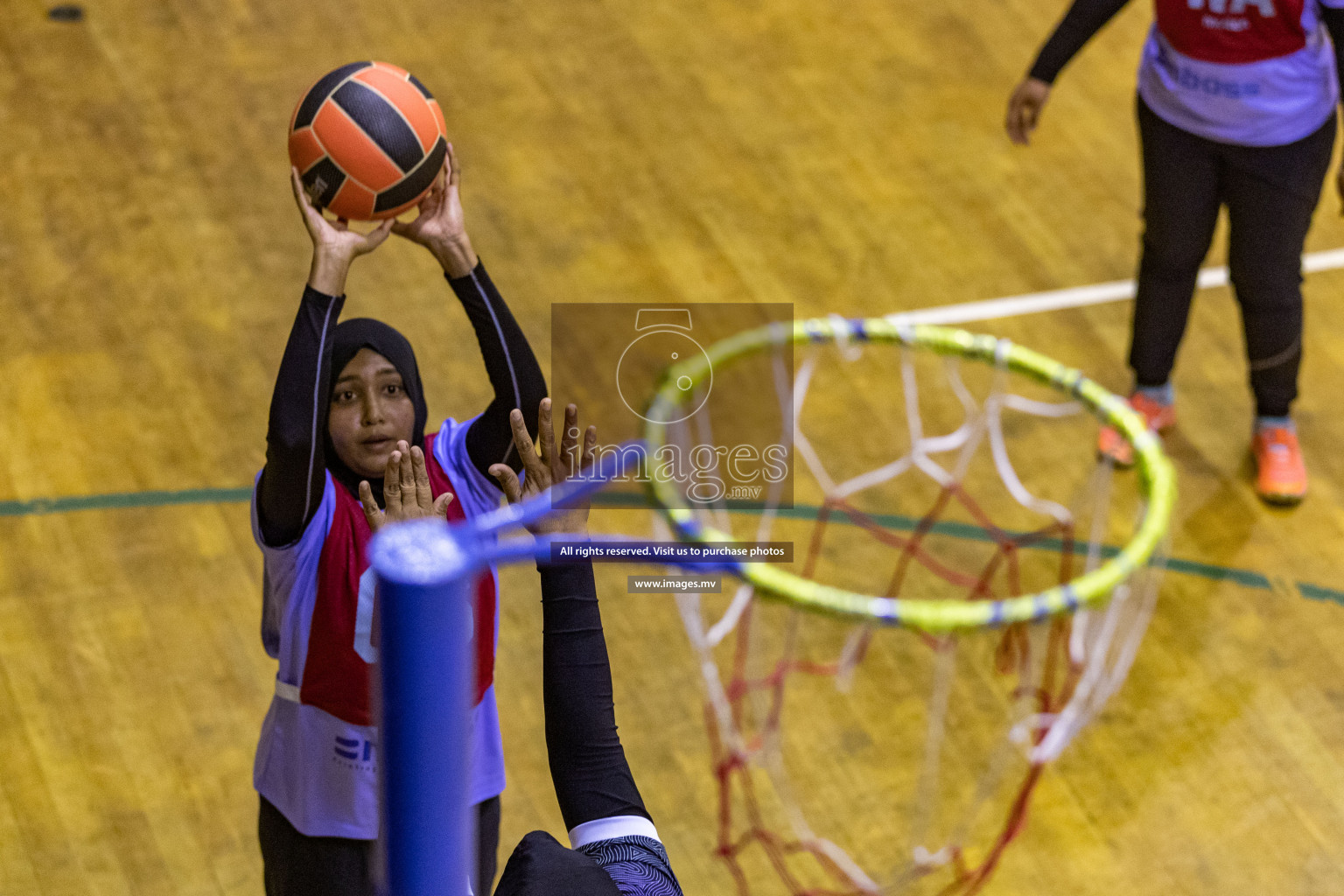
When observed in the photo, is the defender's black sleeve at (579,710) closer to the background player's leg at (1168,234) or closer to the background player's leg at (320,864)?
the background player's leg at (320,864)

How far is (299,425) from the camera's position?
2.37 metres

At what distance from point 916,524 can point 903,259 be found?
1187 mm

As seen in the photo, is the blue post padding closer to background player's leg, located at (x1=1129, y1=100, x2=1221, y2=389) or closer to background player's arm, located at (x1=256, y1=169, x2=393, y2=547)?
background player's arm, located at (x1=256, y1=169, x2=393, y2=547)

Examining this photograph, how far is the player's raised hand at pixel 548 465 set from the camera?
2193 mm

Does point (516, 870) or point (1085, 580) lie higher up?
point (516, 870)

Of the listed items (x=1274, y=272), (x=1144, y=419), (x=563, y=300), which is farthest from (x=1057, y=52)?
(x=563, y=300)

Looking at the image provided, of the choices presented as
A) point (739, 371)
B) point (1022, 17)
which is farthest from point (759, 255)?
point (1022, 17)

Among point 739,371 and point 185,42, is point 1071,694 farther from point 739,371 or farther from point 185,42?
point 185,42

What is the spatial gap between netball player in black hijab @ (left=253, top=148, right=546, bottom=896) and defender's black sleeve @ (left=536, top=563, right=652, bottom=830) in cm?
38

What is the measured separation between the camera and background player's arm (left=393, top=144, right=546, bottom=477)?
2.62 meters

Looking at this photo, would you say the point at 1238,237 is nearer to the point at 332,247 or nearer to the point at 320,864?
the point at 332,247

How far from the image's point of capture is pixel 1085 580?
255cm

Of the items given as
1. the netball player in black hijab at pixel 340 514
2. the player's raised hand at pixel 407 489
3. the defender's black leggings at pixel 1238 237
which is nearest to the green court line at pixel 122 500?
the netball player in black hijab at pixel 340 514

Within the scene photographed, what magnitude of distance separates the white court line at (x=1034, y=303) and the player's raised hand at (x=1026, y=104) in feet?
2.23
